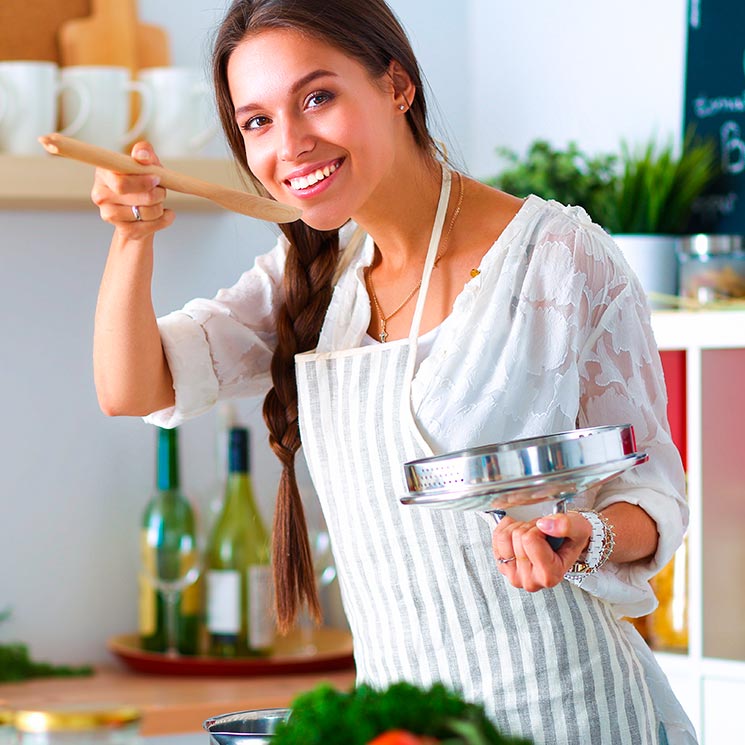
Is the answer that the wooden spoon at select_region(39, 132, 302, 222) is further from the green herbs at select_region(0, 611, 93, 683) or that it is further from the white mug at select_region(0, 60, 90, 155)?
the green herbs at select_region(0, 611, 93, 683)

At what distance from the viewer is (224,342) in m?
1.13

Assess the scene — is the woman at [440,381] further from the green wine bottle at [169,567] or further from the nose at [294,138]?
the green wine bottle at [169,567]

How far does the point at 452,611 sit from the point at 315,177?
1.25ft

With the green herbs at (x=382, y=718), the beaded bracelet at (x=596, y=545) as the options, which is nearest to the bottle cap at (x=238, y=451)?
the beaded bracelet at (x=596, y=545)

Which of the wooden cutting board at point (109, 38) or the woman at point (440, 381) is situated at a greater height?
the wooden cutting board at point (109, 38)

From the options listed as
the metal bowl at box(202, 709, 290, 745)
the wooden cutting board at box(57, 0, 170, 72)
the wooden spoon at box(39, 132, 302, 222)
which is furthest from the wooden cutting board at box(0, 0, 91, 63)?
the metal bowl at box(202, 709, 290, 745)

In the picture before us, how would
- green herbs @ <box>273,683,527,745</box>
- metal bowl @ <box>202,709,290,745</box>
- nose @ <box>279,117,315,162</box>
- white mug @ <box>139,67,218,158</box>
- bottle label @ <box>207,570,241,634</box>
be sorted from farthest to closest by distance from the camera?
bottle label @ <box>207,570,241,634</box> < white mug @ <box>139,67,218,158</box> < nose @ <box>279,117,315,162</box> < metal bowl @ <box>202,709,290,745</box> < green herbs @ <box>273,683,527,745</box>

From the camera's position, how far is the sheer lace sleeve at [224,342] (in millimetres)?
1097

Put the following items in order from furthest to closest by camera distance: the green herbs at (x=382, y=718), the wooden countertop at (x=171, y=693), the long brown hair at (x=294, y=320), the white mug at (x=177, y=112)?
the white mug at (x=177, y=112), the wooden countertop at (x=171, y=693), the long brown hair at (x=294, y=320), the green herbs at (x=382, y=718)

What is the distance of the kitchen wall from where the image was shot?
1875mm

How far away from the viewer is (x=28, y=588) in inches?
73.6

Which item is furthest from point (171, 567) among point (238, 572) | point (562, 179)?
point (562, 179)

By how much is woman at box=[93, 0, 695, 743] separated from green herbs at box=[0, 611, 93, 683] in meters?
0.87

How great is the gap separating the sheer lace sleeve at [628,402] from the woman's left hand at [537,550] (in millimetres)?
175
